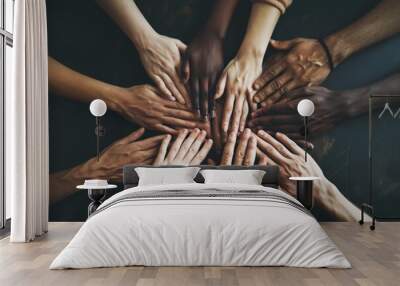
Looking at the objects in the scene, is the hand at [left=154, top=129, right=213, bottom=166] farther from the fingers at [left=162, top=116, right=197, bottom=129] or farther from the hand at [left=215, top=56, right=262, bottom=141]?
the hand at [left=215, top=56, right=262, bottom=141]

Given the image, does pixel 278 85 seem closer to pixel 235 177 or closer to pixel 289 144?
pixel 289 144

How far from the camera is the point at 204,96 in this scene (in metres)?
7.64

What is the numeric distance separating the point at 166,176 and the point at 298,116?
79.4 inches

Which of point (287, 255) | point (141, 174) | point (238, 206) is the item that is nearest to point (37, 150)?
point (141, 174)

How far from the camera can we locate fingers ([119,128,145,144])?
764cm

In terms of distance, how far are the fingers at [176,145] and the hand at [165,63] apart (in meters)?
0.40

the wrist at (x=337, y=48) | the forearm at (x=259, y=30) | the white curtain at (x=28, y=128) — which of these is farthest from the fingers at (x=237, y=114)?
the white curtain at (x=28, y=128)

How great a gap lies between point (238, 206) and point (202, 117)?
276 centimetres

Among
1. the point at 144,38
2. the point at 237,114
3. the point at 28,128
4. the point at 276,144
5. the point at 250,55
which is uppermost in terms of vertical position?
the point at 144,38

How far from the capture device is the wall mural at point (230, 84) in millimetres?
7613

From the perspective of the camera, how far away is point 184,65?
764 centimetres

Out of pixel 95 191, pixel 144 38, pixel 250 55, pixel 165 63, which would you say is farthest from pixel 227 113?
pixel 95 191

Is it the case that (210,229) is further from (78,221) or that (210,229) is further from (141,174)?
(78,221)

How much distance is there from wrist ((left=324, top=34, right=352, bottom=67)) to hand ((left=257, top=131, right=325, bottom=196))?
1242 millimetres
